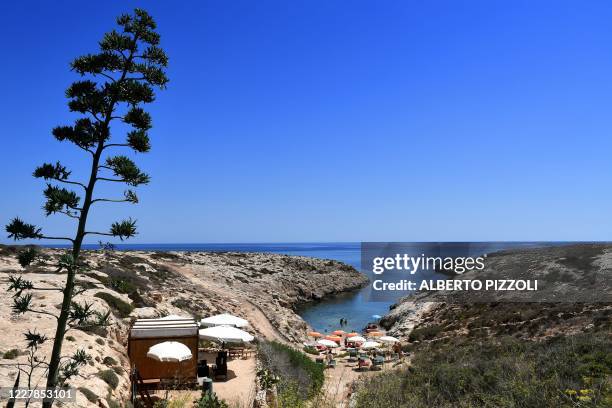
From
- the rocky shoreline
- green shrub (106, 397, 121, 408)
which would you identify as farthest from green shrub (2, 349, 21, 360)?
green shrub (106, 397, 121, 408)

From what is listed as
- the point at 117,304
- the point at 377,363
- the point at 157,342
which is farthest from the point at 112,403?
the point at 377,363

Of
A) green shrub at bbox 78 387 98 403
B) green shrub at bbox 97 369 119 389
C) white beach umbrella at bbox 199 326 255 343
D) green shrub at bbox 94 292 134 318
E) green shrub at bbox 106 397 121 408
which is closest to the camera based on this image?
green shrub at bbox 78 387 98 403

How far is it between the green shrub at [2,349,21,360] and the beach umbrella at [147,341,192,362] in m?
3.48

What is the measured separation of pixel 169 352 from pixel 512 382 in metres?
9.64

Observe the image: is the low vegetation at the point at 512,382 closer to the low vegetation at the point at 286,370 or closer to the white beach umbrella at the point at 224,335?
the low vegetation at the point at 286,370

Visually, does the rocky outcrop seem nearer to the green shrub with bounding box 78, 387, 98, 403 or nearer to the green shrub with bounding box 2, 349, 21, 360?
the green shrub with bounding box 78, 387, 98, 403

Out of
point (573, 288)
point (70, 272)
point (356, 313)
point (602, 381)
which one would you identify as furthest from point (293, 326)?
point (70, 272)

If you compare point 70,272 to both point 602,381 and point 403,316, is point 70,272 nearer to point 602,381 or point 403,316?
point 602,381

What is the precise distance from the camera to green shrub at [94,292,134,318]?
63.6 ft

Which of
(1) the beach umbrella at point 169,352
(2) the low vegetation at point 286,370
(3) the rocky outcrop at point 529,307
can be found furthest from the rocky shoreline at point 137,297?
(3) the rocky outcrop at point 529,307

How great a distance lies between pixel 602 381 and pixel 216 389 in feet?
36.5

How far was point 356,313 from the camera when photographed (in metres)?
52.5

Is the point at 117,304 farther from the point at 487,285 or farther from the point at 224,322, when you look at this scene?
the point at 487,285

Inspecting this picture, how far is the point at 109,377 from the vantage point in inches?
469
